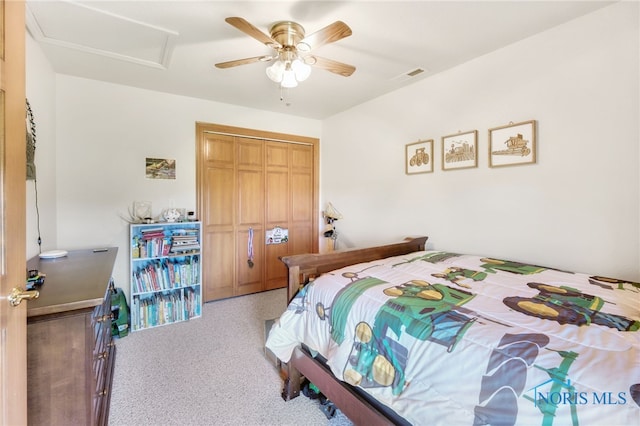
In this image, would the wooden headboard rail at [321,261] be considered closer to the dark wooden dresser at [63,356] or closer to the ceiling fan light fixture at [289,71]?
the dark wooden dresser at [63,356]

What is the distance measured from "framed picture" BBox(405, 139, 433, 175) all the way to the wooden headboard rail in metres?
0.93

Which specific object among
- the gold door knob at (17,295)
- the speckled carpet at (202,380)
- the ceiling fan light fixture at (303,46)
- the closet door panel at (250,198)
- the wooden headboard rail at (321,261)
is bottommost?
the speckled carpet at (202,380)

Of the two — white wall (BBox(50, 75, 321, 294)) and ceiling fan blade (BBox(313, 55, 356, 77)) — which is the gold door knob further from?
white wall (BBox(50, 75, 321, 294))

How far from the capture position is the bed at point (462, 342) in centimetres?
81

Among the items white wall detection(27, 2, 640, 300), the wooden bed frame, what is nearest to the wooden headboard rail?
the wooden bed frame

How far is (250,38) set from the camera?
6.93 ft

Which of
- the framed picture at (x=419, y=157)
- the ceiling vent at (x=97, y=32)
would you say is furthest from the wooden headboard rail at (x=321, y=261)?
the ceiling vent at (x=97, y=32)

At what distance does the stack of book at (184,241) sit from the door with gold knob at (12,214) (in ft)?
6.57

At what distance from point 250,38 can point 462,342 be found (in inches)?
93.3

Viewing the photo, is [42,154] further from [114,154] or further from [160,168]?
[160,168]

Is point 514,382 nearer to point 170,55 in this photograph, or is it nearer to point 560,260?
point 560,260

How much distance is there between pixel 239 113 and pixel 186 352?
111 inches

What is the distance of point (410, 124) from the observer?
3.01 m

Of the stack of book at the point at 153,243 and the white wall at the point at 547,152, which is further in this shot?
the stack of book at the point at 153,243
